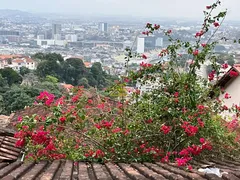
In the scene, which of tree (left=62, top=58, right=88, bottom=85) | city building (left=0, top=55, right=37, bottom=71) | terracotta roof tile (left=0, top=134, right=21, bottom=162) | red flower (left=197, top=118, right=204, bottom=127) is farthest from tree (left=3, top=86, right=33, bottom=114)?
city building (left=0, top=55, right=37, bottom=71)

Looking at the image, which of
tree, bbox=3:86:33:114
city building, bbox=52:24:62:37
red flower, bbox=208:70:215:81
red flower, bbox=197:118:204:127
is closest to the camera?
red flower, bbox=197:118:204:127

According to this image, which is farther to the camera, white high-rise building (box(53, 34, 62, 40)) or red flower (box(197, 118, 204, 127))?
white high-rise building (box(53, 34, 62, 40))

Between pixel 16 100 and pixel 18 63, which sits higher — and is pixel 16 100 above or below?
above

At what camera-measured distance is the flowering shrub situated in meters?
5.03

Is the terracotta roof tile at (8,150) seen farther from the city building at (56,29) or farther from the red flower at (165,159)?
the city building at (56,29)

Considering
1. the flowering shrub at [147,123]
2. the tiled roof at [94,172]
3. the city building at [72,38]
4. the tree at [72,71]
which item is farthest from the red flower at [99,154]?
the city building at [72,38]

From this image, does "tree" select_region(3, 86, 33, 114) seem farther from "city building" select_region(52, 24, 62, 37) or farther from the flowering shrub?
"city building" select_region(52, 24, 62, 37)

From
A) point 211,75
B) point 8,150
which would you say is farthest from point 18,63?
point 211,75

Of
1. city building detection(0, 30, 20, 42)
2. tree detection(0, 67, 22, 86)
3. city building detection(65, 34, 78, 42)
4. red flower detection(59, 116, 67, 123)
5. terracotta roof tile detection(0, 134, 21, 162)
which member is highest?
red flower detection(59, 116, 67, 123)

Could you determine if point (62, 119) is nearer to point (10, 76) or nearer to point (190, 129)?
point (190, 129)

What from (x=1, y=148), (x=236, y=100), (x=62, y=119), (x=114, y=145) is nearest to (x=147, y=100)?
(x=114, y=145)

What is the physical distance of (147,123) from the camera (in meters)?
5.67

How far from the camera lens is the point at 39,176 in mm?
3676

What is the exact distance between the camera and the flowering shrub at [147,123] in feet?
16.5
